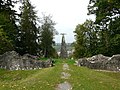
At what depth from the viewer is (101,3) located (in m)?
48.3

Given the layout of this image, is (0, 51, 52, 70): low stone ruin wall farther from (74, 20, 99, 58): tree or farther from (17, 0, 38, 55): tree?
(74, 20, 99, 58): tree

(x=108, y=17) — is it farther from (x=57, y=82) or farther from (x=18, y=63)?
(x=57, y=82)

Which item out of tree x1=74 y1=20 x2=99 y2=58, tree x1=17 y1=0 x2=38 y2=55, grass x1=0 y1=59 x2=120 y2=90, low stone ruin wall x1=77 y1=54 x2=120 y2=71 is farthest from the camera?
tree x1=74 y1=20 x2=99 y2=58

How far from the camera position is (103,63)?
46062mm

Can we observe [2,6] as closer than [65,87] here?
No

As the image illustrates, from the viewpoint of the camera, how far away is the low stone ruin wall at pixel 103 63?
44906mm

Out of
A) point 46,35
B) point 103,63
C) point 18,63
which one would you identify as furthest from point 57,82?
point 46,35

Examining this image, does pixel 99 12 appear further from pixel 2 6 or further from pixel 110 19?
pixel 2 6

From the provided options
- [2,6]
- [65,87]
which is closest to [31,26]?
[2,6]

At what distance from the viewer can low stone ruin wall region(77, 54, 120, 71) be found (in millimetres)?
44906

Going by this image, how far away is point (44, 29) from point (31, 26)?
35.7ft

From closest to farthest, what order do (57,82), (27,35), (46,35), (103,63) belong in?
(57,82), (103,63), (27,35), (46,35)

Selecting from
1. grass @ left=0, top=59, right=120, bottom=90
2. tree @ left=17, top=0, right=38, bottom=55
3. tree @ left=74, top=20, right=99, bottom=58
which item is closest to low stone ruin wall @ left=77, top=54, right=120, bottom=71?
grass @ left=0, top=59, right=120, bottom=90

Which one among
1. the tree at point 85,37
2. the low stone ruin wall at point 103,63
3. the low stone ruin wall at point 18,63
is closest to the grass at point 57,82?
the low stone ruin wall at point 18,63
